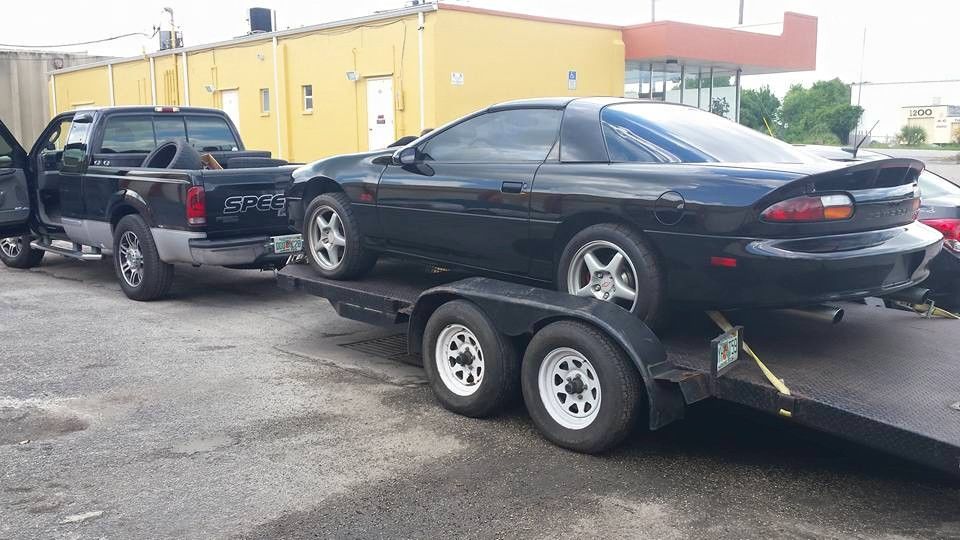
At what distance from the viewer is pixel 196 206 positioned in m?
8.06

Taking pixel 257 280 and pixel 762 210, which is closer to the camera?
pixel 762 210

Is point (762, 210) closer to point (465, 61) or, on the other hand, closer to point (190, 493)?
point (190, 493)

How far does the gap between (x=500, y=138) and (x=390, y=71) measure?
1196cm

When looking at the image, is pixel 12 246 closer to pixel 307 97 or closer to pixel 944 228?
pixel 307 97

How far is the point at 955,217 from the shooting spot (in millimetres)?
6641

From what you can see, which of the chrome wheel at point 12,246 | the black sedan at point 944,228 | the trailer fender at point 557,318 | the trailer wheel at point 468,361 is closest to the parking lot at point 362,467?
the trailer wheel at point 468,361

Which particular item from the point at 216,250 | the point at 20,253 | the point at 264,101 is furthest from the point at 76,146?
the point at 264,101

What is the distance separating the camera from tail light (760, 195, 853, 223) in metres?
4.31

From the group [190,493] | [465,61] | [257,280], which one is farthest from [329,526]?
[465,61]

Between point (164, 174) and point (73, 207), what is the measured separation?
2.02 meters

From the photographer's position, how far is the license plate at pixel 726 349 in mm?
4191

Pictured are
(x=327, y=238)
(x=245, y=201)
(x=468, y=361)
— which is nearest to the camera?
(x=468, y=361)

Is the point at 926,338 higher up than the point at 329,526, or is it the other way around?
the point at 926,338

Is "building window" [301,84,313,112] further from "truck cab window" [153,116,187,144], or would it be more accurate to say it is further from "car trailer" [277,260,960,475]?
"car trailer" [277,260,960,475]
